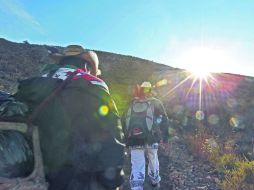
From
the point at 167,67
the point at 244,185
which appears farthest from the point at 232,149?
the point at 167,67

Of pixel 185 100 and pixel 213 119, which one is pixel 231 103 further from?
pixel 213 119

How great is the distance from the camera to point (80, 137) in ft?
8.87

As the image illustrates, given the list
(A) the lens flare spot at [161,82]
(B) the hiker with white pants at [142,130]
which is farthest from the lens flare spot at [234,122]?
(B) the hiker with white pants at [142,130]

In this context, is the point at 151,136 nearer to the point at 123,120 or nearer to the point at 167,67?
the point at 123,120

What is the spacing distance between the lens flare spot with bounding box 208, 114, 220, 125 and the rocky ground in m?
4.13

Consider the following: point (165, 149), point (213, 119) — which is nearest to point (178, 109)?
point (213, 119)

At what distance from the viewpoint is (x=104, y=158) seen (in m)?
2.72

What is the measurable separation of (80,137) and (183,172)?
910 centimetres

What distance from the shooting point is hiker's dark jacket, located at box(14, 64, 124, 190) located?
2.71 metres

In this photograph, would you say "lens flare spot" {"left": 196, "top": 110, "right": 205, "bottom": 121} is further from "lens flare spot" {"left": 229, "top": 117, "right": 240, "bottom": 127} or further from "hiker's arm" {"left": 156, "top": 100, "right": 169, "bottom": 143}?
"hiker's arm" {"left": 156, "top": 100, "right": 169, "bottom": 143}

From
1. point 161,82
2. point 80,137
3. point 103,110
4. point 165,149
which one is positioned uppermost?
point 161,82

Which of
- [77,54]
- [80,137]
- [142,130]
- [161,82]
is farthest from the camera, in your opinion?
[161,82]

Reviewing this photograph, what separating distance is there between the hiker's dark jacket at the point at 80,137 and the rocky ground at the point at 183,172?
754 centimetres

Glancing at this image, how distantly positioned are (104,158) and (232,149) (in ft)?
36.1
